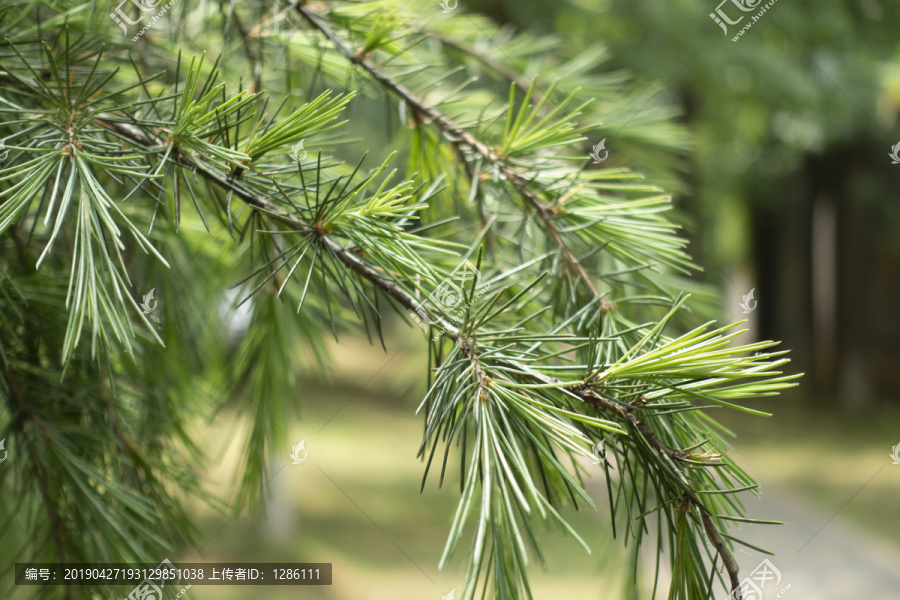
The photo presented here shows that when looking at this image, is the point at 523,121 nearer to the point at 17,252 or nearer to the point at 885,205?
the point at 17,252

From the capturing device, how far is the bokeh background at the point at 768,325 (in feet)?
7.35

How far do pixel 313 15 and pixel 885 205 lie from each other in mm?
4395

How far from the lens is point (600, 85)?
67 cm
